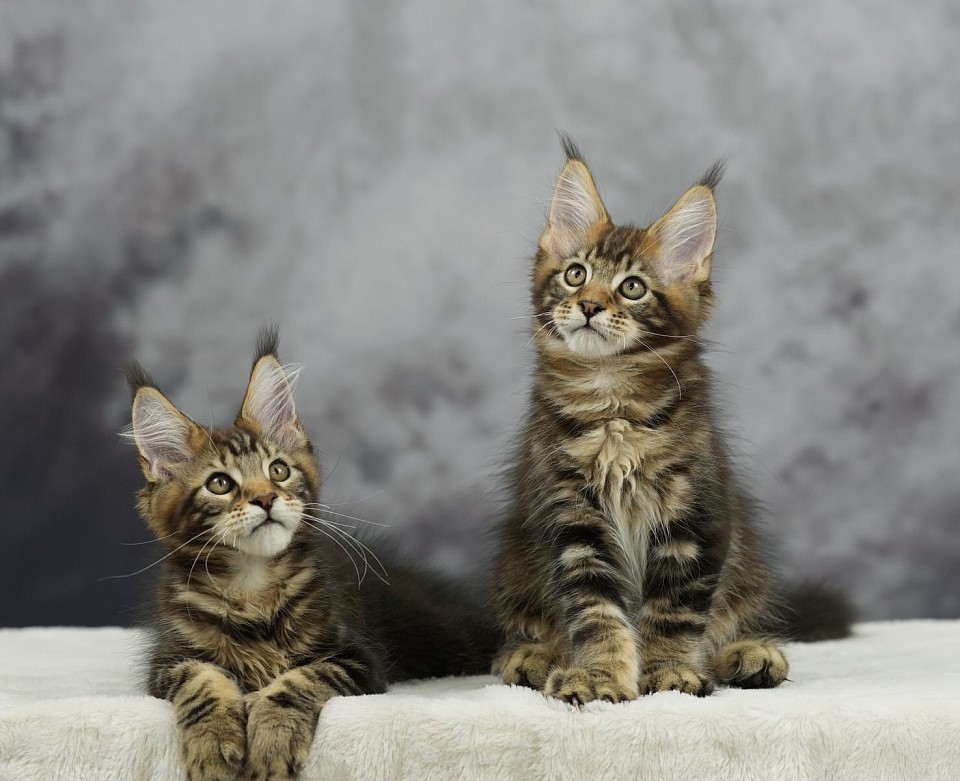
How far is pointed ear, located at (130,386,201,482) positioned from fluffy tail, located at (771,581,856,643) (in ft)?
5.27

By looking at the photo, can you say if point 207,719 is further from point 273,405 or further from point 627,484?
point 627,484

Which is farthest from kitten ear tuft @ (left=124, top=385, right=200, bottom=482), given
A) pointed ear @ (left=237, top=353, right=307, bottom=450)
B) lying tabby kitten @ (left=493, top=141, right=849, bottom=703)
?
lying tabby kitten @ (left=493, top=141, right=849, bottom=703)

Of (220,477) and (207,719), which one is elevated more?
(220,477)

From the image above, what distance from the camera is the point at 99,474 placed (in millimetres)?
3889

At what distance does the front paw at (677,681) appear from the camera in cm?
216

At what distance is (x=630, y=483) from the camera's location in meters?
2.35

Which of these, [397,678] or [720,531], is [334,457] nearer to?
[397,678]

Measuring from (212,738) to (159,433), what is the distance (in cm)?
64

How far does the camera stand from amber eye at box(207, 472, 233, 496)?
2223mm

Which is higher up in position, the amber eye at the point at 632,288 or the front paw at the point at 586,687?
the amber eye at the point at 632,288

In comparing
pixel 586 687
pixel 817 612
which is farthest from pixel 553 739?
pixel 817 612

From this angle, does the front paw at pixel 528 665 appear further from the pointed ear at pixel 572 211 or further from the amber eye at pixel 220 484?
the pointed ear at pixel 572 211

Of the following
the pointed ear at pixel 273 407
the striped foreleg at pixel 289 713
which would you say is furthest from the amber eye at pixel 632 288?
the striped foreleg at pixel 289 713

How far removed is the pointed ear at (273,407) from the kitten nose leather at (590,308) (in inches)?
24.4
